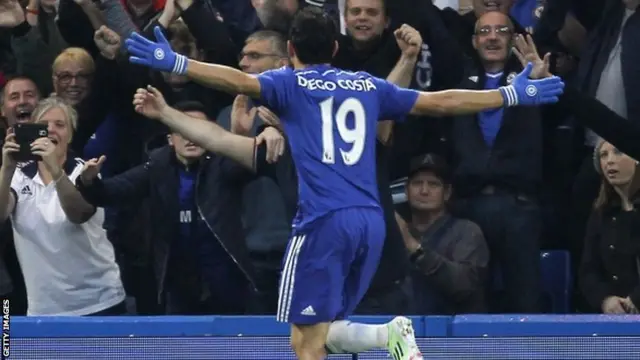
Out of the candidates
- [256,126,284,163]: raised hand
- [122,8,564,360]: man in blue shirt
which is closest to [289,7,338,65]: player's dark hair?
[122,8,564,360]: man in blue shirt

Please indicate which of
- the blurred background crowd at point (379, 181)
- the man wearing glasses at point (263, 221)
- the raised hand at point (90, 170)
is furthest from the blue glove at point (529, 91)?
the raised hand at point (90, 170)

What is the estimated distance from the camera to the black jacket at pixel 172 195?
935cm

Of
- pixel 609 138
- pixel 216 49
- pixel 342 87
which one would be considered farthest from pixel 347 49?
pixel 342 87

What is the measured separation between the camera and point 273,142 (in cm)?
911

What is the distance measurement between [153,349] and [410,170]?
2.05 metres

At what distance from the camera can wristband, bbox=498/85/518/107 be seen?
311 inches

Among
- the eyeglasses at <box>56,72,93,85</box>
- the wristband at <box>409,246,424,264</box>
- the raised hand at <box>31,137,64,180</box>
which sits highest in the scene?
the eyeglasses at <box>56,72,93,85</box>

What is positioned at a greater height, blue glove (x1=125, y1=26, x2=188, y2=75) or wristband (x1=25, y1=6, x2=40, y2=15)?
wristband (x1=25, y1=6, x2=40, y2=15)

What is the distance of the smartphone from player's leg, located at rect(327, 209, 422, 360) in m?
2.34

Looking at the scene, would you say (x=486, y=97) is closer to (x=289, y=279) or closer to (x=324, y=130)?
(x=324, y=130)

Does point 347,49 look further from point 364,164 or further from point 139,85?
point 364,164

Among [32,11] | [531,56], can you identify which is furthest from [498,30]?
[32,11]

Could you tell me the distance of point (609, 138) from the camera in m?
9.58

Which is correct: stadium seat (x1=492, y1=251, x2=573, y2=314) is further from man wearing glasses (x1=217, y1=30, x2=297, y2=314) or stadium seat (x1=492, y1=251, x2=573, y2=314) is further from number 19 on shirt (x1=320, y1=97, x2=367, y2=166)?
number 19 on shirt (x1=320, y1=97, x2=367, y2=166)
